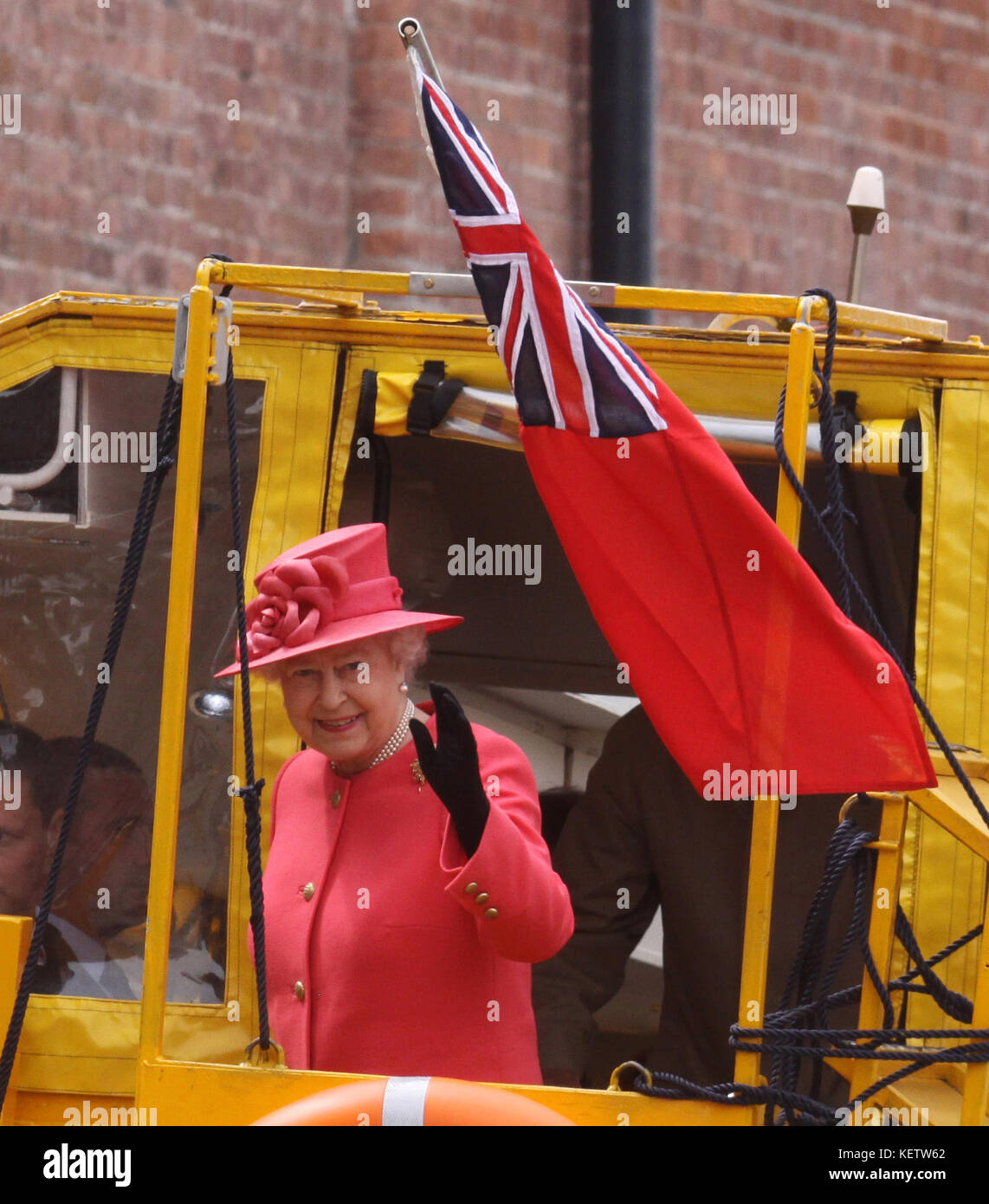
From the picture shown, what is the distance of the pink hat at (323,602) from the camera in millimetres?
3045

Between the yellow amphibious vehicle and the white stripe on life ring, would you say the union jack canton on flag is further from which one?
the yellow amphibious vehicle

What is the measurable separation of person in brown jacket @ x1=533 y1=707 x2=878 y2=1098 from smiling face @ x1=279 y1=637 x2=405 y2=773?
4.06ft

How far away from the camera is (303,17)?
20.9 ft

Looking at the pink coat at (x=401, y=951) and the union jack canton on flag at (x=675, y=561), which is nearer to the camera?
the union jack canton on flag at (x=675, y=561)

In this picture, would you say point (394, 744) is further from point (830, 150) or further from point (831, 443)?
point (830, 150)

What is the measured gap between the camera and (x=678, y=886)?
4246 mm

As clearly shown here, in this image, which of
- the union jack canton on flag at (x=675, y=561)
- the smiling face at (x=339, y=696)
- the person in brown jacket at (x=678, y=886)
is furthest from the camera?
the person in brown jacket at (x=678, y=886)

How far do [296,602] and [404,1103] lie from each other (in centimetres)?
84

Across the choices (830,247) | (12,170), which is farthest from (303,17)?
(830,247)

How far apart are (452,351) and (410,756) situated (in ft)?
3.06

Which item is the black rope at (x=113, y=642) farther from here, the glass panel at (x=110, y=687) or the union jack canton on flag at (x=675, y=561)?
the union jack canton on flag at (x=675, y=561)

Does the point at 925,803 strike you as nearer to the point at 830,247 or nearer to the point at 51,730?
the point at 51,730

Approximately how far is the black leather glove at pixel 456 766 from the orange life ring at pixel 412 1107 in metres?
0.34

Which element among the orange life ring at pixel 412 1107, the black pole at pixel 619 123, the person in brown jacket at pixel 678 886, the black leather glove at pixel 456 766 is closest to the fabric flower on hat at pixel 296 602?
the black leather glove at pixel 456 766
